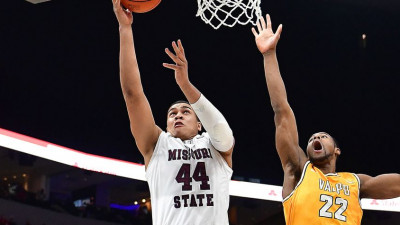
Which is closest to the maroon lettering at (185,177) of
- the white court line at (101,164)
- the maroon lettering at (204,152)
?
the maroon lettering at (204,152)

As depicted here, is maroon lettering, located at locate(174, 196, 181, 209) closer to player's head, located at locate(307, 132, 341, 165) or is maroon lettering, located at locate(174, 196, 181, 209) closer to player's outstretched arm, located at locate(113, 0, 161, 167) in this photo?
player's outstretched arm, located at locate(113, 0, 161, 167)

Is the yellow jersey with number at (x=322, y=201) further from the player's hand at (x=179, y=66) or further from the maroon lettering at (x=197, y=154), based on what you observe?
the player's hand at (x=179, y=66)

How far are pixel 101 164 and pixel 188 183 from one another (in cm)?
845

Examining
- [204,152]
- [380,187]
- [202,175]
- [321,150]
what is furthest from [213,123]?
[380,187]

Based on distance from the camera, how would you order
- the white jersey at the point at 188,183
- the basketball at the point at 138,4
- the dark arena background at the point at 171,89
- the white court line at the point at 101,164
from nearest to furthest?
the white jersey at the point at 188,183 → the basketball at the point at 138,4 → the dark arena background at the point at 171,89 → the white court line at the point at 101,164

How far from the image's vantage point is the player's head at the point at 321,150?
14.4ft

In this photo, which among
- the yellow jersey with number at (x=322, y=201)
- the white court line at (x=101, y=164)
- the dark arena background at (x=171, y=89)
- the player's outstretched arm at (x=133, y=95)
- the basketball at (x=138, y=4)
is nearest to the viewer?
the player's outstretched arm at (x=133, y=95)

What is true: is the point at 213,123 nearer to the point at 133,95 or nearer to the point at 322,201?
the point at 133,95

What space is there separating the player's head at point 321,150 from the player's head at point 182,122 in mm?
1407

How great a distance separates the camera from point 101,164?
11195 mm

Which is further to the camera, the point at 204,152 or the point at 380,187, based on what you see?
the point at 380,187

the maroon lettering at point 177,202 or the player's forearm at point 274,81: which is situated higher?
the player's forearm at point 274,81

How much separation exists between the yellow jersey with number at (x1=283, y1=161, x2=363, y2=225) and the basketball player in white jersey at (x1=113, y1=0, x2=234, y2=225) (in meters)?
1.10

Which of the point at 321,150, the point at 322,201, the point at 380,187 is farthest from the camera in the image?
the point at 321,150
